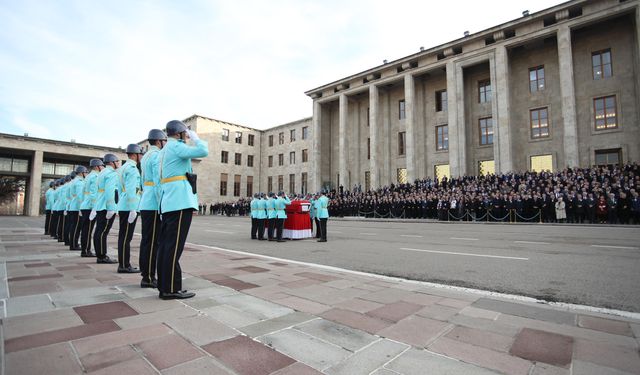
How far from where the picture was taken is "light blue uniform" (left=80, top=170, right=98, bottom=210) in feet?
23.9

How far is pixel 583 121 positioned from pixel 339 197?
2168 cm

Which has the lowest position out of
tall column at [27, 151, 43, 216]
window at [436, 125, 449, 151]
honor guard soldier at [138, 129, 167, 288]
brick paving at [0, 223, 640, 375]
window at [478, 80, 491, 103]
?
brick paving at [0, 223, 640, 375]

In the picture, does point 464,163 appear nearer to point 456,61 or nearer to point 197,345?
point 456,61

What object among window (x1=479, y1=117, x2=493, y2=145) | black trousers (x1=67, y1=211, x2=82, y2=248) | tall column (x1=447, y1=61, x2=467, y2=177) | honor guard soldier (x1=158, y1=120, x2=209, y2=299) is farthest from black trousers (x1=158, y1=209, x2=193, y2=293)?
window (x1=479, y1=117, x2=493, y2=145)

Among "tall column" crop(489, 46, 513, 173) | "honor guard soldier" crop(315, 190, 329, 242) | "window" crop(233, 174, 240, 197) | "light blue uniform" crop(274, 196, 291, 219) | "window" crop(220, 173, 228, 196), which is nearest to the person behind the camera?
"honor guard soldier" crop(315, 190, 329, 242)

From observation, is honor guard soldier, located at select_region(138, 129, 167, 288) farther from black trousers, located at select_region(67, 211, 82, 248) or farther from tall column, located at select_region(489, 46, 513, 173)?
tall column, located at select_region(489, 46, 513, 173)

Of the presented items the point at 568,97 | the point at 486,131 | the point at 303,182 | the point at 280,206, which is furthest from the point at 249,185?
the point at 280,206

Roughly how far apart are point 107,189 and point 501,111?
1221 inches

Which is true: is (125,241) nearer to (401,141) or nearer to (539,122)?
(539,122)

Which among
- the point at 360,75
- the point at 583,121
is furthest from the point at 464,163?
the point at 360,75

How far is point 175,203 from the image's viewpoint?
401 cm

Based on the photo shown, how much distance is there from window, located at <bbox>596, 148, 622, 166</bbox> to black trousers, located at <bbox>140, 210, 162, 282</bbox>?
32548 mm

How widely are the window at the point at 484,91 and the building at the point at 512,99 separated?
114mm

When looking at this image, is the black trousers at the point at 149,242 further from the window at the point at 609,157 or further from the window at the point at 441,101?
the window at the point at 441,101
